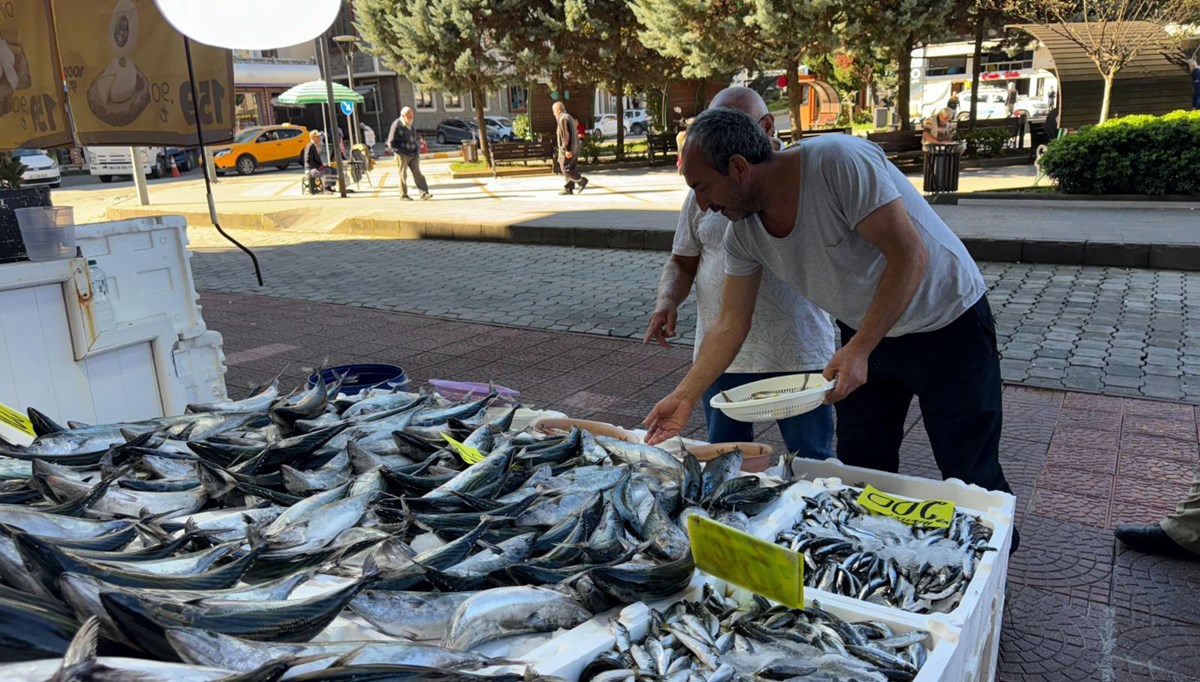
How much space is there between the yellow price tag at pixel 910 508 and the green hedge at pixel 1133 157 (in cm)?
1287

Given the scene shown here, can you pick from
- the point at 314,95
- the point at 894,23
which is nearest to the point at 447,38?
the point at 314,95

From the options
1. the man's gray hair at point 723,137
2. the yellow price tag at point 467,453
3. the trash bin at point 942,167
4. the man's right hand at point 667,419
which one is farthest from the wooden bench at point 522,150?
the yellow price tag at point 467,453

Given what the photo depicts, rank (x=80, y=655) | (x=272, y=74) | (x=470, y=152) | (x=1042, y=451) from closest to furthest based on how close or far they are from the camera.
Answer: (x=80, y=655), (x=1042, y=451), (x=470, y=152), (x=272, y=74)

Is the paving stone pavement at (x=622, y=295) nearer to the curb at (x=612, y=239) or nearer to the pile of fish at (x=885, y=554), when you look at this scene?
the curb at (x=612, y=239)

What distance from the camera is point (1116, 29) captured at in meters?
15.5

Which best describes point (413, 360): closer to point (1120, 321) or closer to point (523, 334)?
point (523, 334)

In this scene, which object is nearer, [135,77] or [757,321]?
[757,321]

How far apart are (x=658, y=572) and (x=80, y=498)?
1.48m

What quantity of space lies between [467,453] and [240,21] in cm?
166

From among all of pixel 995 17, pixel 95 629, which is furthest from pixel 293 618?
pixel 995 17

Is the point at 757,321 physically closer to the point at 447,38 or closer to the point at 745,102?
the point at 745,102

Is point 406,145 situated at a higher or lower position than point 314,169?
higher

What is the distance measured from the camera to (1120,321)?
7047 mm

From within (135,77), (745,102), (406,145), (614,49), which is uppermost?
(614,49)
